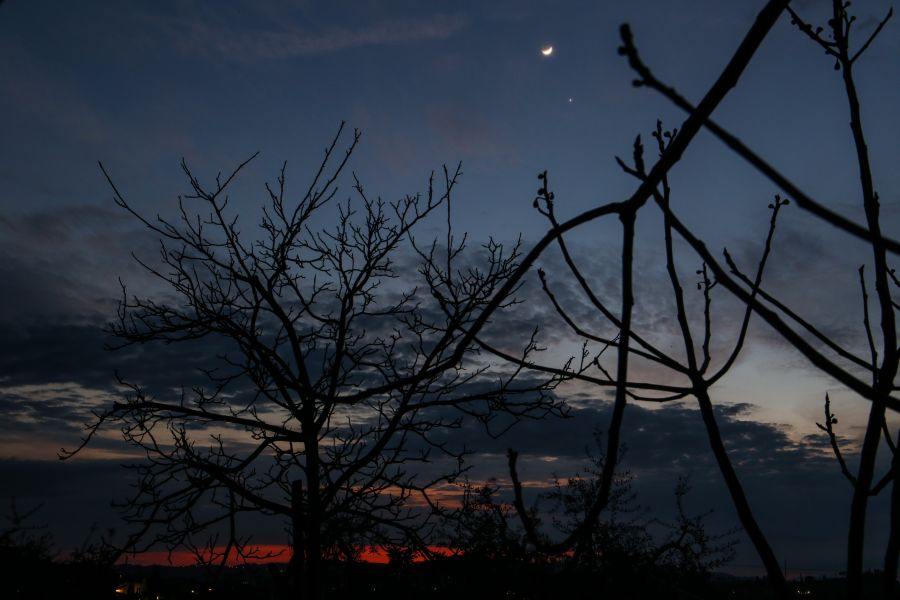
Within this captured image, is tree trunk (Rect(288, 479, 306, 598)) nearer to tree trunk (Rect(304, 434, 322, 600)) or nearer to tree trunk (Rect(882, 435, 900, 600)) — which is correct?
tree trunk (Rect(304, 434, 322, 600))

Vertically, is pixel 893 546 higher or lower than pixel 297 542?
higher

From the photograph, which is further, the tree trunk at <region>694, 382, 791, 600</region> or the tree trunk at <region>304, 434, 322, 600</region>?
the tree trunk at <region>304, 434, 322, 600</region>

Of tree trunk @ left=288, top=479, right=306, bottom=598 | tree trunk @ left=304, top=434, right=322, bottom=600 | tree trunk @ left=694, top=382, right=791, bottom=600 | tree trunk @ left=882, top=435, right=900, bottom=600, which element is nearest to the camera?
tree trunk @ left=694, top=382, right=791, bottom=600

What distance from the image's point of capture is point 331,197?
24.3 ft

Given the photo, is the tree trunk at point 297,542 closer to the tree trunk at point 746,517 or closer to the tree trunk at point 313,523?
the tree trunk at point 313,523

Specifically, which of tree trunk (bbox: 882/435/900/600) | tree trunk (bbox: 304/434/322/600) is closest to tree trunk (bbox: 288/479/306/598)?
tree trunk (bbox: 304/434/322/600)

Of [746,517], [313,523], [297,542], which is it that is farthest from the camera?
[313,523]

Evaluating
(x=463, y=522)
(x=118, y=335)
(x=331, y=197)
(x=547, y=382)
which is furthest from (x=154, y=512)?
(x=547, y=382)

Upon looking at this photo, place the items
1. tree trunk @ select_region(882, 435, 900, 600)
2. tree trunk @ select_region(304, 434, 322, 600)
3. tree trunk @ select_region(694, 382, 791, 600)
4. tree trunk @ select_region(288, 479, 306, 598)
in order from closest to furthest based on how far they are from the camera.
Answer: tree trunk @ select_region(694, 382, 791, 600) → tree trunk @ select_region(882, 435, 900, 600) → tree trunk @ select_region(288, 479, 306, 598) → tree trunk @ select_region(304, 434, 322, 600)

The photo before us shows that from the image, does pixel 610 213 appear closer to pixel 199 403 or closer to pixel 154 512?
pixel 154 512

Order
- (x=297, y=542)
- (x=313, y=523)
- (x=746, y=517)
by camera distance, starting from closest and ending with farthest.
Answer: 1. (x=746, y=517)
2. (x=297, y=542)
3. (x=313, y=523)

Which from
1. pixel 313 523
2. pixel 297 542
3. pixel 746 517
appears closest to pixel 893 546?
pixel 746 517

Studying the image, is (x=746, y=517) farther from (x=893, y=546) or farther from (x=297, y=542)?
(x=297, y=542)

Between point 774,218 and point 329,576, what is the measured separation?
7.46 m
